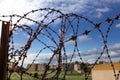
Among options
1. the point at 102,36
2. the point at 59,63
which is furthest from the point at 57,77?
the point at 102,36

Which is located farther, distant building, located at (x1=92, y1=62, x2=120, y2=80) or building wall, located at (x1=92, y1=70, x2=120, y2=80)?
building wall, located at (x1=92, y1=70, x2=120, y2=80)

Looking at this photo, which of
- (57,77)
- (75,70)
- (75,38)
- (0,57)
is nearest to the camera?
(0,57)

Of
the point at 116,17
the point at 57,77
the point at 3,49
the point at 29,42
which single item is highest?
the point at 116,17

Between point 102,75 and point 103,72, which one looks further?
point 102,75

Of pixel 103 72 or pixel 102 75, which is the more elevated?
pixel 103 72

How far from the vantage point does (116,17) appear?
150 inches

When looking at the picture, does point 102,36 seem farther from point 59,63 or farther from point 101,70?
point 101,70

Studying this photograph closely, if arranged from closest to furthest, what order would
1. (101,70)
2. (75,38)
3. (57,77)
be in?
(57,77)
(75,38)
(101,70)

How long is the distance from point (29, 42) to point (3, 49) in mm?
1091

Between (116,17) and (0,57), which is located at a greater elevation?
(116,17)

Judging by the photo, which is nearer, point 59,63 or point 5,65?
point 5,65

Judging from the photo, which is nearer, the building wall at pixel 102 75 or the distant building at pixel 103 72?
the distant building at pixel 103 72

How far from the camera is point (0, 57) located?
2.24 meters

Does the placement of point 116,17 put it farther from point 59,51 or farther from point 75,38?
point 59,51
